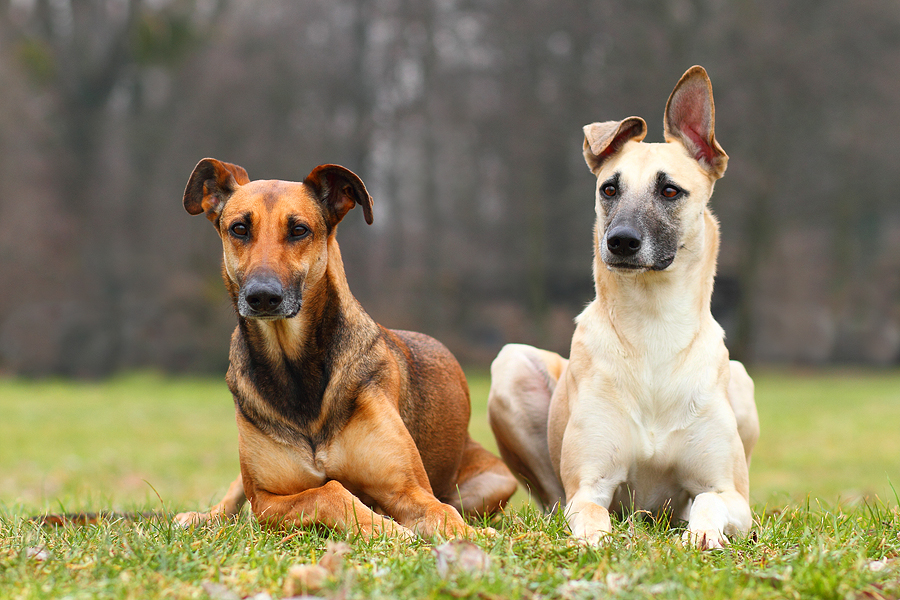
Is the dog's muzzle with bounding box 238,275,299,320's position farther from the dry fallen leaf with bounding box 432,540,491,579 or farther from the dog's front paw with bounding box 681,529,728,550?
the dog's front paw with bounding box 681,529,728,550

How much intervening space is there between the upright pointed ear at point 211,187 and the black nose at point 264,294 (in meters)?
0.95

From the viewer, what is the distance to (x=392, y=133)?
2520 centimetres

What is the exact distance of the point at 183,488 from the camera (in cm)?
908

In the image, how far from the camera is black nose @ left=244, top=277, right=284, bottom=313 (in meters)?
3.96

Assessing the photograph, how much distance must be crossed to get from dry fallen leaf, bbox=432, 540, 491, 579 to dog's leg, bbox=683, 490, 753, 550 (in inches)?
41.5

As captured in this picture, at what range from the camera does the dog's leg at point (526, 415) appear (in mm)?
5496

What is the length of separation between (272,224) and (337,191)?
563 millimetres

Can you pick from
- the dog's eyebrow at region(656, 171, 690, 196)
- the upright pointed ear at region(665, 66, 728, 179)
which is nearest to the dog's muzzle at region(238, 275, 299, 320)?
the dog's eyebrow at region(656, 171, 690, 196)

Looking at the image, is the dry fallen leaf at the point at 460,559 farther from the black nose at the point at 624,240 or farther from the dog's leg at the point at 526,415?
the dog's leg at the point at 526,415

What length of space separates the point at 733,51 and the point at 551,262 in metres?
8.17

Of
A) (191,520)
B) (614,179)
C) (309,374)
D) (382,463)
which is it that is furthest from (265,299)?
(614,179)

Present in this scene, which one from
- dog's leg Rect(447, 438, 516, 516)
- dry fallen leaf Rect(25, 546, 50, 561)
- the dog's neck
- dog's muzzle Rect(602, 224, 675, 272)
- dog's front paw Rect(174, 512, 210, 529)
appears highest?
dog's muzzle Rect(602, 224, 675, 272)

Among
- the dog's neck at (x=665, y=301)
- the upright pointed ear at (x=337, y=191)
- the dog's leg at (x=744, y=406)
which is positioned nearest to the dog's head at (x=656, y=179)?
the dog's neck at (x=665, y=301)

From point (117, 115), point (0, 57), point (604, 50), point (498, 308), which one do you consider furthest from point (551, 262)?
point (0, 57)
